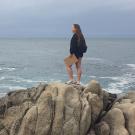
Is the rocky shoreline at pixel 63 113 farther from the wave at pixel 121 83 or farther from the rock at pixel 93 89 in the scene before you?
the wave at pixel 121 83

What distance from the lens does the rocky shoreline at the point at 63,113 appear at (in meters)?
19.9

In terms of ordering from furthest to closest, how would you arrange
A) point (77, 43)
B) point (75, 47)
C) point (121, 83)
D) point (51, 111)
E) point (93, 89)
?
1. point (121, 83)
2. point (75, 47)
3. point (77, 43)
4. point (93, 89)
5. point (51, 111)

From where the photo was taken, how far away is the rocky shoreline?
65.4ft

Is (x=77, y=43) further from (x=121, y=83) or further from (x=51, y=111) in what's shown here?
(x=121, y=83)

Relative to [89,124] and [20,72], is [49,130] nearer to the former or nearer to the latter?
[89,124]

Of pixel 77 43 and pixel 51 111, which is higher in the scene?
pixel 77 43

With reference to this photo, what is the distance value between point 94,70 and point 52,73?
7740mm

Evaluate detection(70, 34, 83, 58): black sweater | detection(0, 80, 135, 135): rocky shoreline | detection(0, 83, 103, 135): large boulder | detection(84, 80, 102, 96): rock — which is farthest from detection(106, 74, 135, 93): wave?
detection(0, 83, 103, 135): large boulder

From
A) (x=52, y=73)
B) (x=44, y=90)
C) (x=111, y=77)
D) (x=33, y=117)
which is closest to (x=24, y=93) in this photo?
(x=44, y=90)

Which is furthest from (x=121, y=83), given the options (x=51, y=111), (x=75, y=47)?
(x=51, y=111)

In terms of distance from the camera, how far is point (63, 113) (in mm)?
20297

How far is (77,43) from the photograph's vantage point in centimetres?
2325

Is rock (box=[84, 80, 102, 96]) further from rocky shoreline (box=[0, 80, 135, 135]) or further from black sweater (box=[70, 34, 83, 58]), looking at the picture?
black sweater (box=[70, 34, 83, 58])

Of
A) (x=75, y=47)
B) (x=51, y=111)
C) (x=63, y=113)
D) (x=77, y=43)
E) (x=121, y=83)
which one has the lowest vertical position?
(x=121, y=83)
